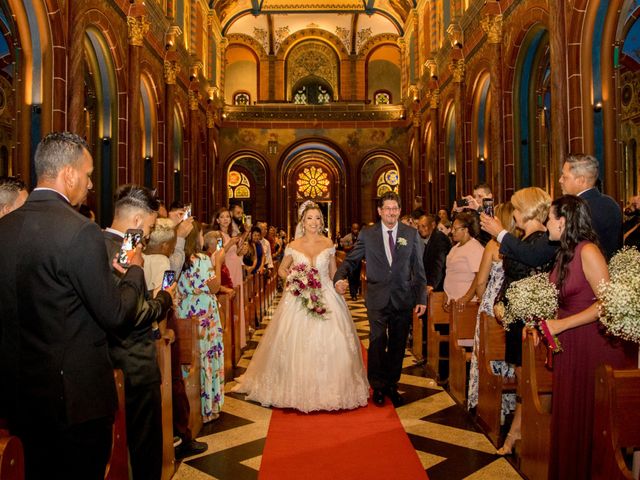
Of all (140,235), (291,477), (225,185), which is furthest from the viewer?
(225,185)

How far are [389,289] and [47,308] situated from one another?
4179 millimetres

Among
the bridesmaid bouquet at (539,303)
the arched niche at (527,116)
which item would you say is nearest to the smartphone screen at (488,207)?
the bridesmaid bouquet at (539,303)

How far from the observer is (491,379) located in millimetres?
5043

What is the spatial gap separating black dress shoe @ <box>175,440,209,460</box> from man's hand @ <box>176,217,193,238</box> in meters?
1.76

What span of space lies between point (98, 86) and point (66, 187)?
1011 centimetres

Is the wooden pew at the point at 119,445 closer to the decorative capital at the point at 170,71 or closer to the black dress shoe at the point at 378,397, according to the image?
the black dress shoe at the point at 378,397

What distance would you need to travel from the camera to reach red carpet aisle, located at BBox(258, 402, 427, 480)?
169 inches

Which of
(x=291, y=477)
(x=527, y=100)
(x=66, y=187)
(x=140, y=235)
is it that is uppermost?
(x=527, y=100)

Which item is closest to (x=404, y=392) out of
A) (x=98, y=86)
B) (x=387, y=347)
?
(x=387, y=347)

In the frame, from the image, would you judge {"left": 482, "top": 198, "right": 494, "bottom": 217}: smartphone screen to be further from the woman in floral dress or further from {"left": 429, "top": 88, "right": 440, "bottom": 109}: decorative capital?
{"left": 429, "top": 88, "right": 440, "bottom": 109}: decorative capital

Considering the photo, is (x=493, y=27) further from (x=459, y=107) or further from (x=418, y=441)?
(x=418, y=441)

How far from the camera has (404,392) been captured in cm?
661

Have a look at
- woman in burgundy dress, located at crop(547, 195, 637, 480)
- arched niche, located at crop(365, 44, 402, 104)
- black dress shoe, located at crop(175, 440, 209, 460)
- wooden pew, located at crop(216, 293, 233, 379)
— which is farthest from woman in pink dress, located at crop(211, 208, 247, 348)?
arched niche, located at crop(365, 44, 402, 104)

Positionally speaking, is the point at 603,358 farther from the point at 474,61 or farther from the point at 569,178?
the point at 474,61
